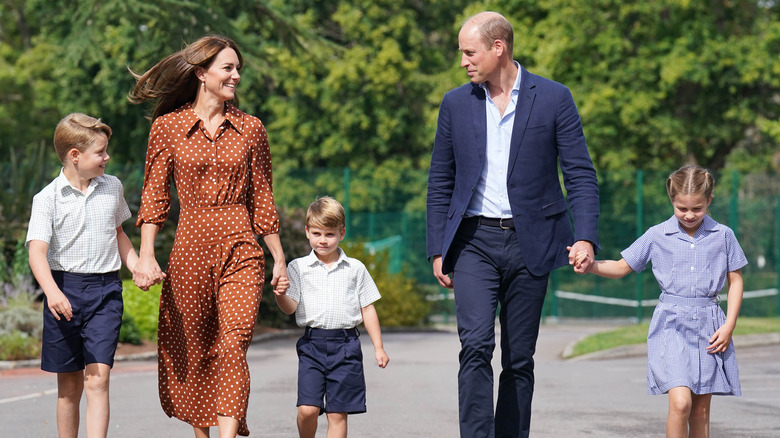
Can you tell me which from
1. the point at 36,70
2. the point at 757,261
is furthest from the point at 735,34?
the point at 36,70

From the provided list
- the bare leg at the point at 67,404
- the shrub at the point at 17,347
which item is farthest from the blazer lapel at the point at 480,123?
the shrub at the point at 17,347

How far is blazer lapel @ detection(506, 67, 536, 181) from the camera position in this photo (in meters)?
5.62

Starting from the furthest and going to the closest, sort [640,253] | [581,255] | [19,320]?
1. [19,320]
2. [640,253]
3. [581,255]

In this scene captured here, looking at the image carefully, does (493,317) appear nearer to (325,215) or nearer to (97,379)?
(325,215)

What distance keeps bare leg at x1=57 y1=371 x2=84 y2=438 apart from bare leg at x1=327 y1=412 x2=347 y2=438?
1.23 metres

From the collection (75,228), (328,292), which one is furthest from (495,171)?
(75,228)

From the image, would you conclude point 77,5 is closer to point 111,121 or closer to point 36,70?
point 111,121

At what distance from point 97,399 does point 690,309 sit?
9.23 ft

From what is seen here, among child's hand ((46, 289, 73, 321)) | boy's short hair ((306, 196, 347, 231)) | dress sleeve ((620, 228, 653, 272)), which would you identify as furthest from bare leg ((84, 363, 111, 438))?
dress sleeve ((620, 228, 653, 272))

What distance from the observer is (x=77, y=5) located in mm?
16984

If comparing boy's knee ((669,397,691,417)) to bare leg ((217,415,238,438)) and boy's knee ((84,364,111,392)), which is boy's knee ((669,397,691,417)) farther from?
boy's knee ((84,364,111,392))

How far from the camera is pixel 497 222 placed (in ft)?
18.6

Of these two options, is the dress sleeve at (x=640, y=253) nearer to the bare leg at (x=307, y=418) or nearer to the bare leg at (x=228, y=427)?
the bare leg at (x=307, y=418)

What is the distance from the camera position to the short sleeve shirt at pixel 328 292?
5914 mm
